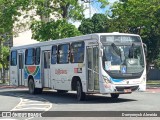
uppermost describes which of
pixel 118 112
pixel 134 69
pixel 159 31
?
pixel 159 31

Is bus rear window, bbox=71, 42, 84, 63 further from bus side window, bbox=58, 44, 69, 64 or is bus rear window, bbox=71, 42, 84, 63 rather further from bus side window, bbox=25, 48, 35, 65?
bus side window, bbox=25, 48, 35, 65

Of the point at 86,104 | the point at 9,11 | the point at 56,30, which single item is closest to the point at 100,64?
the point at 86,104

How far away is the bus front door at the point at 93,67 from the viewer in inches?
769

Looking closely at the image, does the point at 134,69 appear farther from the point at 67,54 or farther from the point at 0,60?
the point at 0,60

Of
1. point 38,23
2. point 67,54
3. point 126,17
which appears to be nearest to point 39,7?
point 38,23

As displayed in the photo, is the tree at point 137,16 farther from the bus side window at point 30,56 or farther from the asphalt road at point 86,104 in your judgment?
the asphalt road at point 86,104

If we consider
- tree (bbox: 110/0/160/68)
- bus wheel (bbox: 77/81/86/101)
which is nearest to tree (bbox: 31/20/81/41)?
tree (bbox: 110/0/160/68)

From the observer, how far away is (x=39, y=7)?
37625 mm

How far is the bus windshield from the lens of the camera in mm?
19188

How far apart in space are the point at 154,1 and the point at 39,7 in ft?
35.4

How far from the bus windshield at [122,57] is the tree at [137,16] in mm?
20166

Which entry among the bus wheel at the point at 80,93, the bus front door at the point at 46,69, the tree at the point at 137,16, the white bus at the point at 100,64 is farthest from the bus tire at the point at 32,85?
the tree at the point at 137,16

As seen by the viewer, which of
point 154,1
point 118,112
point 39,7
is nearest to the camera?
point 118,112

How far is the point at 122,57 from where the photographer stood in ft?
63.6
